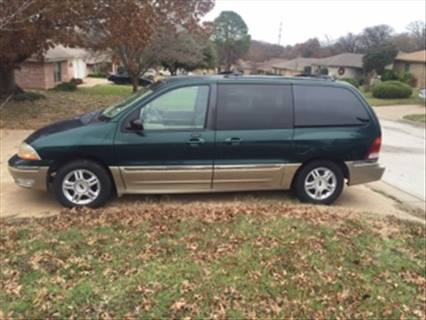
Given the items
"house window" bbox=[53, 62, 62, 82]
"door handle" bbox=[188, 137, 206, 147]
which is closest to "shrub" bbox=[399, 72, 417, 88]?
"house window" bbox=[53, 62, 62, 82]

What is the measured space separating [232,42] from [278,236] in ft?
216

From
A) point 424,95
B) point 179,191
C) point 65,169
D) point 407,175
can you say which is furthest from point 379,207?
point 424,95

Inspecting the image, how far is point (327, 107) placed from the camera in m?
6.52

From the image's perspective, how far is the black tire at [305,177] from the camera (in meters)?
6.47

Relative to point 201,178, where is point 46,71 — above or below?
above

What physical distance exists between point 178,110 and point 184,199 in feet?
4.24

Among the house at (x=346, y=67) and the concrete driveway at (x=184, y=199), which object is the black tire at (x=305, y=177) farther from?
the house at (x=346, y=67)

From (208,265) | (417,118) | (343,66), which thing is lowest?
(417,118)

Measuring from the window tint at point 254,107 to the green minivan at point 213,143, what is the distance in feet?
0.05

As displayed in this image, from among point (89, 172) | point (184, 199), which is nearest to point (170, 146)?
point (184, 199)

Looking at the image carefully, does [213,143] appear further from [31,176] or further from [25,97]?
[25,97]

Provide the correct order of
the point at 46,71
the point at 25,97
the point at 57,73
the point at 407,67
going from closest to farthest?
1. the point at 25,97
2. the point at 46,71
3. the point at 57,73
4. the point at 407,67

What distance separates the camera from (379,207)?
6934 millimetres

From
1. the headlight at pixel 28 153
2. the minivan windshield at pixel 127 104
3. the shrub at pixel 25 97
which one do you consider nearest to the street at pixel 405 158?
the minivan windshield at pixel 127 104
